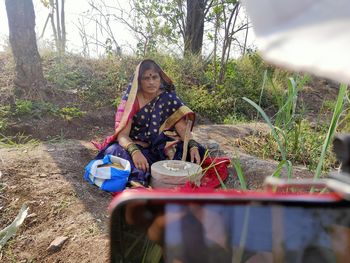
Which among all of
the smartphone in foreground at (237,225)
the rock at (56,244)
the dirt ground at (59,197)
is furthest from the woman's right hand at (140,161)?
the smartphone in foreground at (237,225)

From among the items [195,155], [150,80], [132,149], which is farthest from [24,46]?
[195,155]

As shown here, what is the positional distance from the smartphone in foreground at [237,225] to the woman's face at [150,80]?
2.46m

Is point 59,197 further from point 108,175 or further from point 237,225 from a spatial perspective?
point 237,225

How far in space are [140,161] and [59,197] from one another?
690mm

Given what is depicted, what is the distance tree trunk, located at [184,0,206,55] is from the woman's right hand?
4.55 metres

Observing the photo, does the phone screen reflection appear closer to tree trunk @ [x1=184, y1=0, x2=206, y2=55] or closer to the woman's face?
the woman's face

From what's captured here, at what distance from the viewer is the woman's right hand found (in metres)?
2.77

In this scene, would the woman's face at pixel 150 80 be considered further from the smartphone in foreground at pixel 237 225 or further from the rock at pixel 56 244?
the smartphone in foreground at pixel 237 225

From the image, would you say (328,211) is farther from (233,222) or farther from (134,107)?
(134,107)

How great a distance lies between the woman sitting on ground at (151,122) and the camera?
9.77 feet

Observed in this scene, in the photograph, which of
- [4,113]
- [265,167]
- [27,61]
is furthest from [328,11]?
[27,61]

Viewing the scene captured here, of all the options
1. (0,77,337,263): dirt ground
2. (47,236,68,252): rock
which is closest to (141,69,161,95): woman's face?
(0,77,337,263): dirt ground

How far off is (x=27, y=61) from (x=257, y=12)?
4677 millimetres

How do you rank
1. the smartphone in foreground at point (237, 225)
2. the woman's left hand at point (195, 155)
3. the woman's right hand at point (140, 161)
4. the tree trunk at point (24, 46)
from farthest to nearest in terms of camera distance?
the tree trunk at point (24, 46) → the woman's left hand at point (195, 155) → the woman's right hand at point (140, 161) → the smartphone in foreground at point (237, 225)
